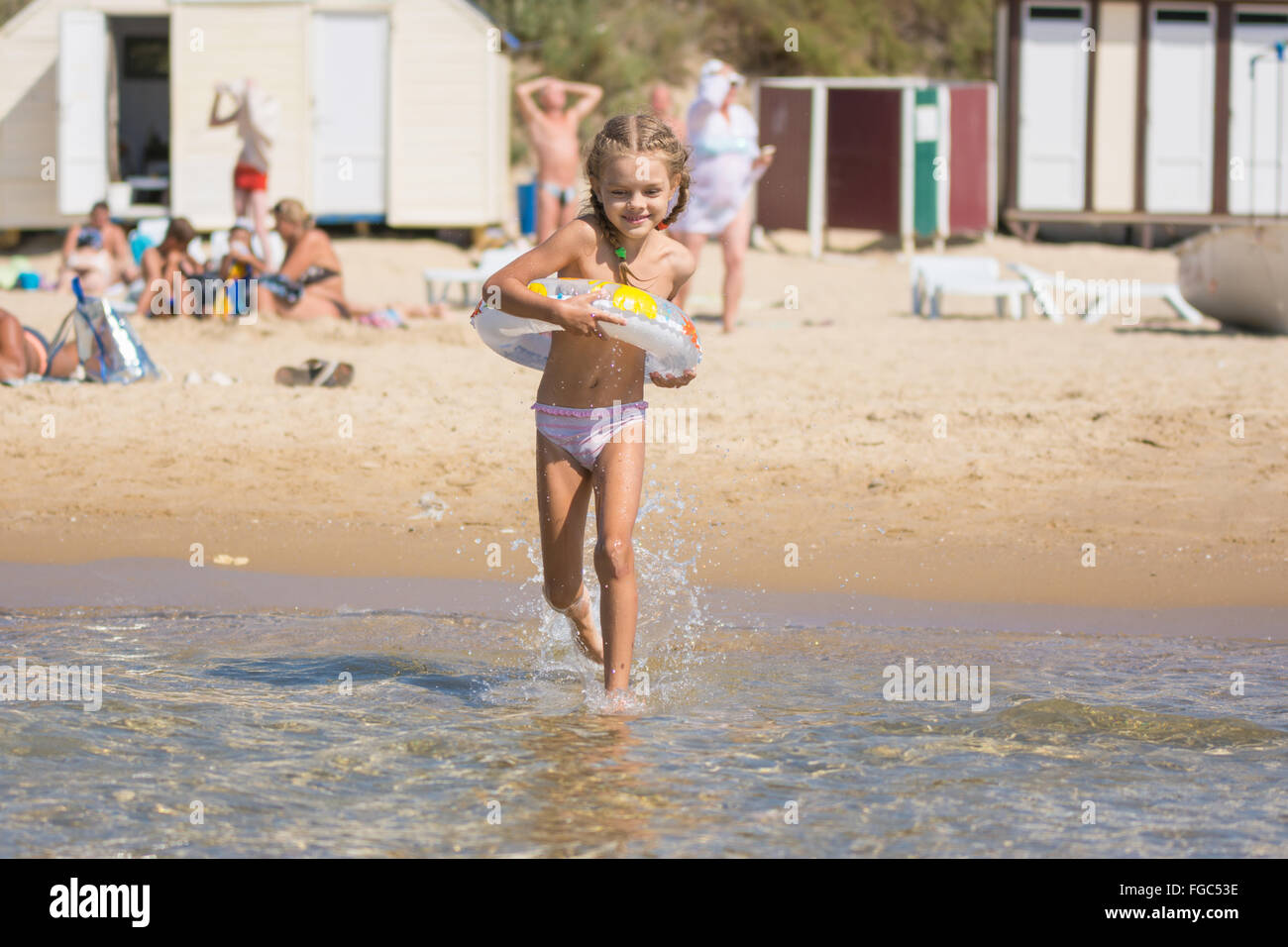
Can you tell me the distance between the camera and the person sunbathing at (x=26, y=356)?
29.9 ft

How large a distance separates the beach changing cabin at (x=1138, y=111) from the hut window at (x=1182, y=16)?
12mm

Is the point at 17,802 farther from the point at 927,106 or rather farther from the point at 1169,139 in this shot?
the point at 1169,139

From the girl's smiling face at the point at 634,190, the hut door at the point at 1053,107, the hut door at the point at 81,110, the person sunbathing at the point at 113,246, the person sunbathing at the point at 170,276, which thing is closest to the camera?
the girl's smiling face at the point at 634,190

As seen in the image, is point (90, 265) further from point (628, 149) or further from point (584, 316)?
point (584, 316)

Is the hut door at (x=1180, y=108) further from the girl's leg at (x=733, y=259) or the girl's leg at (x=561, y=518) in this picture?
the girl's leg at (x=561, y=518)

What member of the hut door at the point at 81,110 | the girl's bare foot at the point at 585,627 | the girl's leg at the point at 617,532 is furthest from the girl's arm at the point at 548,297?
the hut door at the point at 81,110

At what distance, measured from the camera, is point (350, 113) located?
17891 millimetres

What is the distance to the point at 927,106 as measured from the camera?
62.9 ft

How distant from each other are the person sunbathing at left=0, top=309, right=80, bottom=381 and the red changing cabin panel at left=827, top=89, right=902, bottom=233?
1208 centimetres

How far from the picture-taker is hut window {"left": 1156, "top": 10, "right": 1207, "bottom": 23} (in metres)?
19.6
